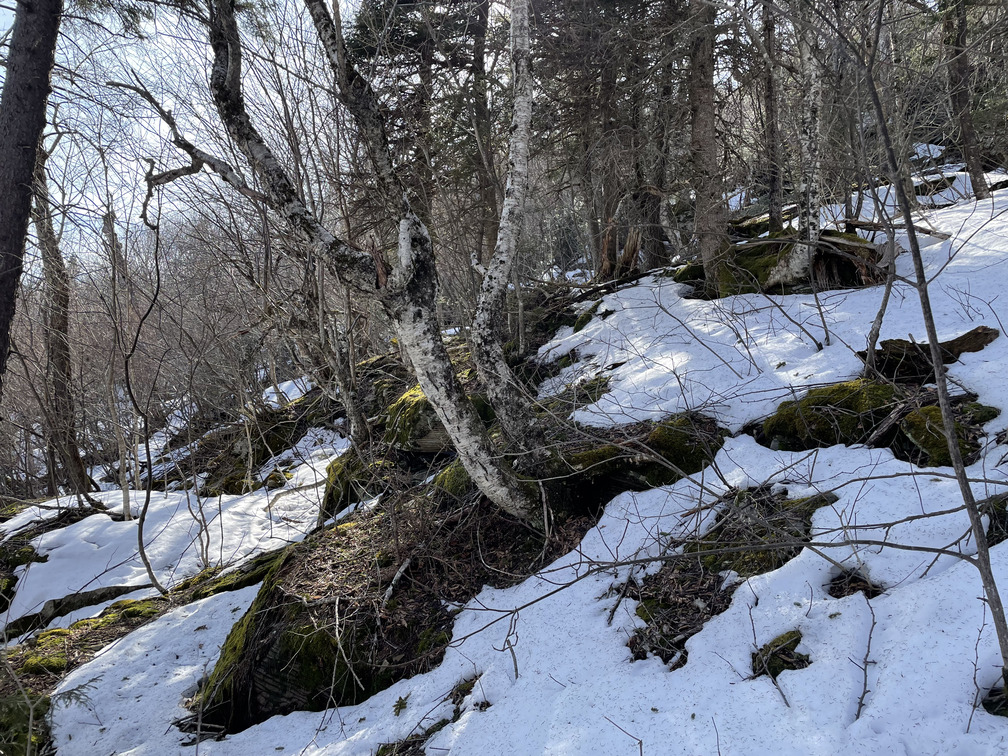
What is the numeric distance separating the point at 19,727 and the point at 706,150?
9.03 metres

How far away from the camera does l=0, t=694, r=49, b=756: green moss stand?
3.49 m

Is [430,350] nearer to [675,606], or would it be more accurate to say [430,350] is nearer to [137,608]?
[675,606]

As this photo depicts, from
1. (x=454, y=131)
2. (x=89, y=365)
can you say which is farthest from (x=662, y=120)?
(x=89, y=365)

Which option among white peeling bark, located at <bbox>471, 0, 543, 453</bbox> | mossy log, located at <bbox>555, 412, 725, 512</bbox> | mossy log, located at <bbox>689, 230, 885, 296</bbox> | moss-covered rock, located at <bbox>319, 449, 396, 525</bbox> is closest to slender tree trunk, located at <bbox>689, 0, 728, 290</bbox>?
mossy log, located at <bbox>689, 230, 885, 296</bbox>

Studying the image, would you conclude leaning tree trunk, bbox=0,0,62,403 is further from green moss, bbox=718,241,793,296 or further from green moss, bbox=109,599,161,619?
green moss, bbox=718,241,793,296

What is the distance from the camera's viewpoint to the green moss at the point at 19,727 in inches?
138

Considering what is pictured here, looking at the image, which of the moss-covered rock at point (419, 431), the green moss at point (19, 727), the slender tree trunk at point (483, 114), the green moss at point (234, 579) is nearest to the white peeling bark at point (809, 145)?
the slender tree trunk at point (483, 114)

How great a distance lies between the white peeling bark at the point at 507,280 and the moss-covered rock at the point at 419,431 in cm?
165

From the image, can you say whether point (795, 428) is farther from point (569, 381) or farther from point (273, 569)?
point (273, 569)

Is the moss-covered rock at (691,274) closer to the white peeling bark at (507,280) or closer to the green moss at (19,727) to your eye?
the white peeling bark at (507,280)

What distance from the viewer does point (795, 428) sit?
3.92 metres

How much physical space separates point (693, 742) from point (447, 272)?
989cm

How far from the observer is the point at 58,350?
7.50m

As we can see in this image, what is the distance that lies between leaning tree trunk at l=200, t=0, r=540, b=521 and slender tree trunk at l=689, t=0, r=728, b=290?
15.2 ft
